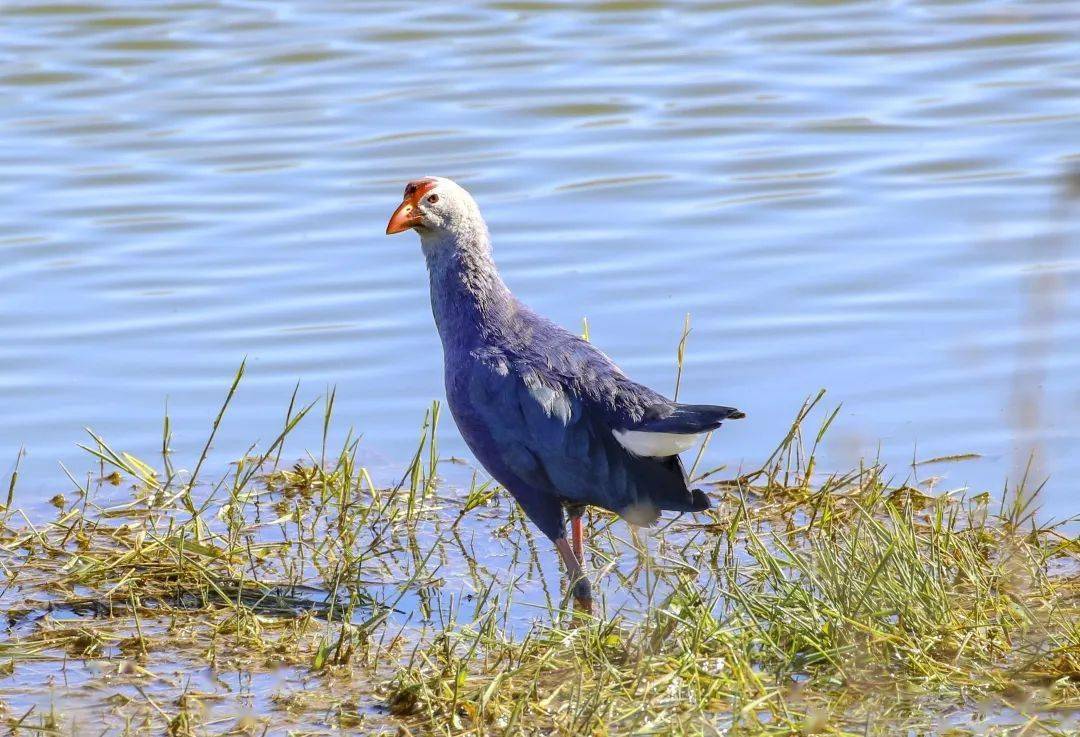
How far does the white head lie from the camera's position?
14.2ft

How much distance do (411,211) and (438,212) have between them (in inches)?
2.8

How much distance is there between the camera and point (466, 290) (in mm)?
4250

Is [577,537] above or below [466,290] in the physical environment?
below

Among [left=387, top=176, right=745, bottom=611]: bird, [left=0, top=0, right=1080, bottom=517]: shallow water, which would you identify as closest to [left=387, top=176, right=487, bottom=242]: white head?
[left=387, top=176, right=745, bottom=611]: bird

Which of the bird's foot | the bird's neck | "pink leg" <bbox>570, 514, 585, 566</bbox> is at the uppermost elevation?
the bird's neck

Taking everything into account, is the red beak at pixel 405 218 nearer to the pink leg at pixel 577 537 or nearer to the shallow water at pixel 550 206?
the pink leg at pixel 577 537

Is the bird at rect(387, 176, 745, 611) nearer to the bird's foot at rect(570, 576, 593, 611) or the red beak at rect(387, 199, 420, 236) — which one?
the bird's foot at rect(570, 576, 593, 611)

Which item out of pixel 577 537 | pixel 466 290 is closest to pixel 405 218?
pixel 466 290

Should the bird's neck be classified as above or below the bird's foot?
above

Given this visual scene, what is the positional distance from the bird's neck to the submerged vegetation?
1.72ft

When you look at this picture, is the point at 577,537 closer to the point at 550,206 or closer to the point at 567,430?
the point at 567,430

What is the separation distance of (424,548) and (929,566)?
148cm

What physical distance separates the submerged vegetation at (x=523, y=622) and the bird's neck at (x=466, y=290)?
0.52 meters

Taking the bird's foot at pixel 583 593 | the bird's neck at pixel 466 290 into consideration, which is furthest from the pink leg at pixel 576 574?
the bird's neck at pixel 466 290
